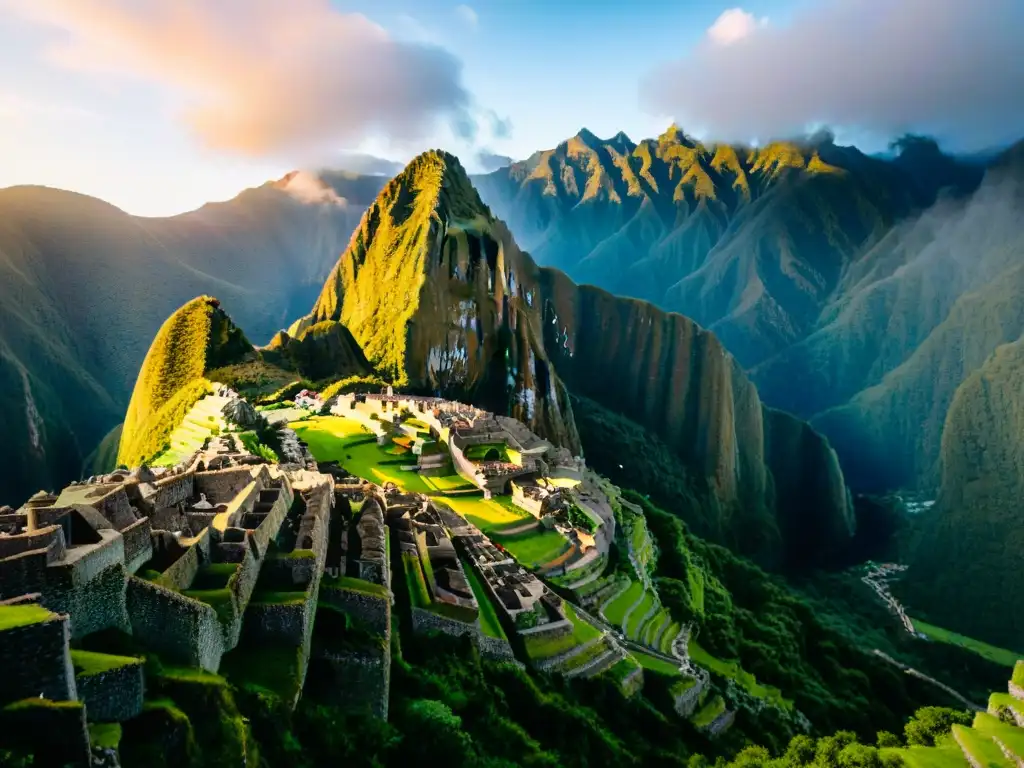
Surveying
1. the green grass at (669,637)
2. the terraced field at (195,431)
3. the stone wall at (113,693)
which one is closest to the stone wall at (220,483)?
the stone wall at (113,693)

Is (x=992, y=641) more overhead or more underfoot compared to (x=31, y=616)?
more underfoot

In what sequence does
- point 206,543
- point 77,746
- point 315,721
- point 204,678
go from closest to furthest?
1. point 77,746
2. point 204,678
3. point 315,721
4. point 206,543

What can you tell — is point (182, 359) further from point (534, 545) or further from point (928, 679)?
point (928, 679)

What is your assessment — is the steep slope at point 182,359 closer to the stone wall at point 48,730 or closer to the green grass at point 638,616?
the green grass at point 638,616

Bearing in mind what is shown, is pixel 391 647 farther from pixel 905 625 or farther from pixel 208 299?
pixel 208 299

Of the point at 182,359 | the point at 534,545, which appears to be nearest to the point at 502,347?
the point at 182,359

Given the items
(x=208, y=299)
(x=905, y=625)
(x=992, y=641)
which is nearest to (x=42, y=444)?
(x=208, y=299)

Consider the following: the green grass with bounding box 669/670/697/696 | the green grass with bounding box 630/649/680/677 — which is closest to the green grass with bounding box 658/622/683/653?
the green grass with bounding box 630/649/680/677

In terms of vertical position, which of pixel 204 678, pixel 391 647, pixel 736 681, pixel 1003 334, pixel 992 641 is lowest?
pixel 992 641
